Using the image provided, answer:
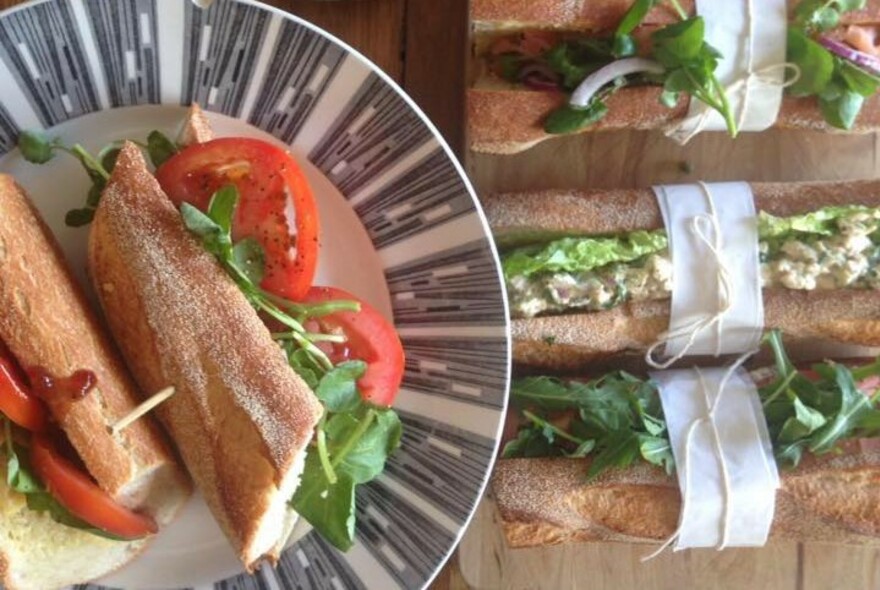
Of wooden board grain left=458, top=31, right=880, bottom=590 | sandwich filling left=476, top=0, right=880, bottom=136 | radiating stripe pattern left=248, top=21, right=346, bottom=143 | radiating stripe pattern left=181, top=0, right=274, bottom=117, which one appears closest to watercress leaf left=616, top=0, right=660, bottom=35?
sandwich filling left=476, top=0, right=880, bottom=136

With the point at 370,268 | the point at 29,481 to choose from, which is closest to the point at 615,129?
the point at 370,268

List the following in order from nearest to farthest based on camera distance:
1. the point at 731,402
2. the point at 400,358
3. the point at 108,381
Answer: the point at 108,381
the point at 400,358
the point at 731,402

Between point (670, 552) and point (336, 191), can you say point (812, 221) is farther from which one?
point (336, 191)

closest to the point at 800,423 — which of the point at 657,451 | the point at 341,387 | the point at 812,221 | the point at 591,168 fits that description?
the point at 657,451

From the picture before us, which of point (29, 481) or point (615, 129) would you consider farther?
point (615, 129)

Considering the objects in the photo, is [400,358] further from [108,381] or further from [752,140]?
[752,140]

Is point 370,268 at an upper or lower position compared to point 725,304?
upper
